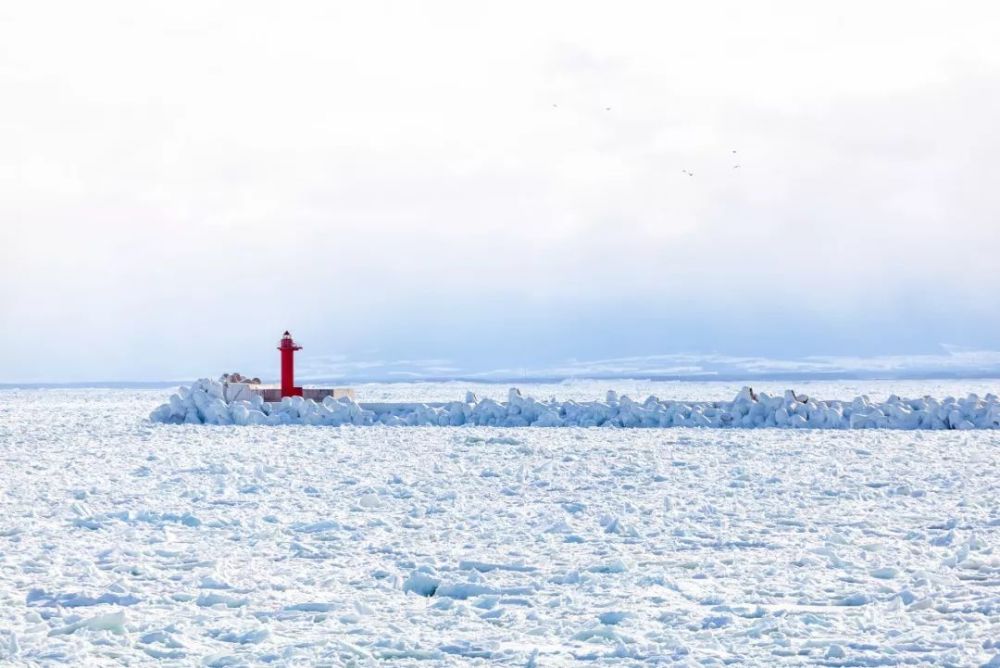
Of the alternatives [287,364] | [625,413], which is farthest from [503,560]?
[287,364]

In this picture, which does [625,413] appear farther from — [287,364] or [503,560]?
[503,560]

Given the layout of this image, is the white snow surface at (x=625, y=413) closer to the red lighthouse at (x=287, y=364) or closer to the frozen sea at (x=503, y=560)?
the red lighthouse at (x=287, y=364)

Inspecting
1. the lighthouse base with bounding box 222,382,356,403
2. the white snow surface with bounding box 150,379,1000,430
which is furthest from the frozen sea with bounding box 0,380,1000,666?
the lighthouse base with bounding box 222,382,356,403

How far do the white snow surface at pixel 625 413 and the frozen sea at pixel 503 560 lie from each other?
158 inches

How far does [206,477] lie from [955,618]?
5958 millimetres

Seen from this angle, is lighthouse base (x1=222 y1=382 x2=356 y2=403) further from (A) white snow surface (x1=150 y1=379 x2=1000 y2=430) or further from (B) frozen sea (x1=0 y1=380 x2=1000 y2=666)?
(B) frozen sea (x1=0 y1=380 x2=1000 y2=666)

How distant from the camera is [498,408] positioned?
15719mm

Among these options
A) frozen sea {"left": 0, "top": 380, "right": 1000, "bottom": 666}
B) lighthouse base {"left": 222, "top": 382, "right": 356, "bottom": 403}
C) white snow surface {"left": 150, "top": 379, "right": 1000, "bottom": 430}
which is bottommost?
frozen sea {"left": 0, "top": 380, "right": 1000, "bottom": 666}

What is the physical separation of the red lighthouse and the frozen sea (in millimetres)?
6655

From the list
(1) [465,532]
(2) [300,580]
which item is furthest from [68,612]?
(1) [465,532]

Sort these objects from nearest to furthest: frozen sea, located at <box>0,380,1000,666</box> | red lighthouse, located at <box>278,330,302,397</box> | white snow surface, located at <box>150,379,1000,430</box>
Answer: frozen sea, located at <box>0,380,1000,666</box> < white snow surface, located at <box>150,379,1000,430</box> < red lighthouse, located at <box>278,330,302,397</box>

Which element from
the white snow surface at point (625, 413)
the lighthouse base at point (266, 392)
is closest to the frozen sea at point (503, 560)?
the white snow surface at point (625, 413)

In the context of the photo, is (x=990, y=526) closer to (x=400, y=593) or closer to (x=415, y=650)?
(x=400, y=593)

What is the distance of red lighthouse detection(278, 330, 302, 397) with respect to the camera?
1725 cm
